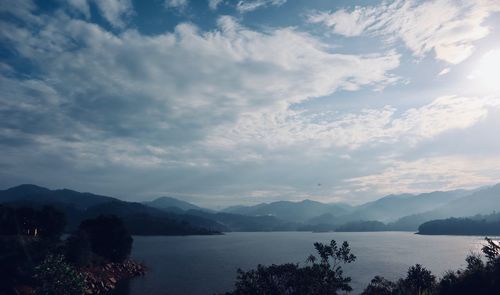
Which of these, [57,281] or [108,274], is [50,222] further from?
[57,281]

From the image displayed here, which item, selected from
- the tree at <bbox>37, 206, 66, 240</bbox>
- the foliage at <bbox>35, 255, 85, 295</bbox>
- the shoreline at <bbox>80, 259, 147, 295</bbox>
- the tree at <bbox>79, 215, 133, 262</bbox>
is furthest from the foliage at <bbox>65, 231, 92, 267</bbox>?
the foliage at <bbox>35, 255, 85, 295</bbox>

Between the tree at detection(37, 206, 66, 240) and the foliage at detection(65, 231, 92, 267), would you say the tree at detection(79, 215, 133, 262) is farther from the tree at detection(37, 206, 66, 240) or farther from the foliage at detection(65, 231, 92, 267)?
the foliage at detection(65, 231, 92, 267)

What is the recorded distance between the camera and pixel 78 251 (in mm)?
92312

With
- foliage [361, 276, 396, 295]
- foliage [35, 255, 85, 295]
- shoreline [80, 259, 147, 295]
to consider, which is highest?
foliage [35, 255, 85, 295]

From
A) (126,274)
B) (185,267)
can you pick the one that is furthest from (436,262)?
(126,274)

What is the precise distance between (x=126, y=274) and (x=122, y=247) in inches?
488

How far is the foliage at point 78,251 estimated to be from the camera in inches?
3565

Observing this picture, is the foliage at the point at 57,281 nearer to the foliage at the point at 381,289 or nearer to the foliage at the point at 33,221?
the foliage at the point at 381,289

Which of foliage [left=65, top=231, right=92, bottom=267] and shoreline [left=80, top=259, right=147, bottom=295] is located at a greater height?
foliage [left=65, top=231, right=92, bottom=267]

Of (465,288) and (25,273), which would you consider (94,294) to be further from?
(465,288)

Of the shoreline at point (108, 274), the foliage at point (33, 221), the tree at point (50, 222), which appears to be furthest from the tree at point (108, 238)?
the foliage at point (33, 221)

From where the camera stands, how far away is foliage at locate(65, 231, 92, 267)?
90.6 m

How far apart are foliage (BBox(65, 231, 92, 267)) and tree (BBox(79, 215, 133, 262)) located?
18.7m

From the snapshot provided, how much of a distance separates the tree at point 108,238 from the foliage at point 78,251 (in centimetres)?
1874
